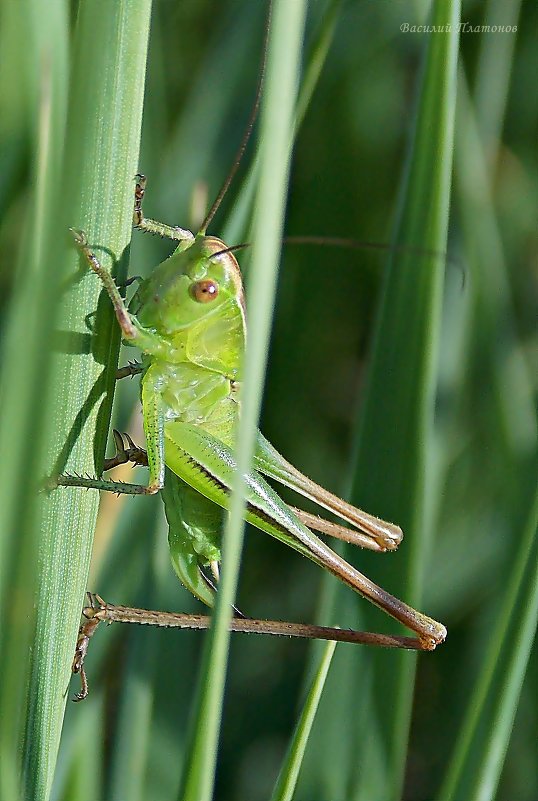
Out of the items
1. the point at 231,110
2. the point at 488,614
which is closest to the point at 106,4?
the point at 231,110

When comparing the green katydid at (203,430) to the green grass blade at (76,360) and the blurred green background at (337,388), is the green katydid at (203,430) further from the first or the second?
the green grass blade at (76,360)

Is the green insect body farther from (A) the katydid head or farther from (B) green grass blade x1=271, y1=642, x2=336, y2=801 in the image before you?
(B) green grass blade x1=271, y1=642, x2=336, y2=801

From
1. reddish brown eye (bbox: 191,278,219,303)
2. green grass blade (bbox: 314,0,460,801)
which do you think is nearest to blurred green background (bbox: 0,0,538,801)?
green grass blade (bbox: 314,0,460,801)

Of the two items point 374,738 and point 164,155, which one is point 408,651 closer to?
point 374,738

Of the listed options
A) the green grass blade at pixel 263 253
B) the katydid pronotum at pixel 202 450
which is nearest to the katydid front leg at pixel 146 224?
the katydid pronotum at pixel 202 450

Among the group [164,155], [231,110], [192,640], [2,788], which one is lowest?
[192,640]

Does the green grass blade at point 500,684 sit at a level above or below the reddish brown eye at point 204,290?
below

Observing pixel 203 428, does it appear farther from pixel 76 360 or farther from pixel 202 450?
pixel 76 360
